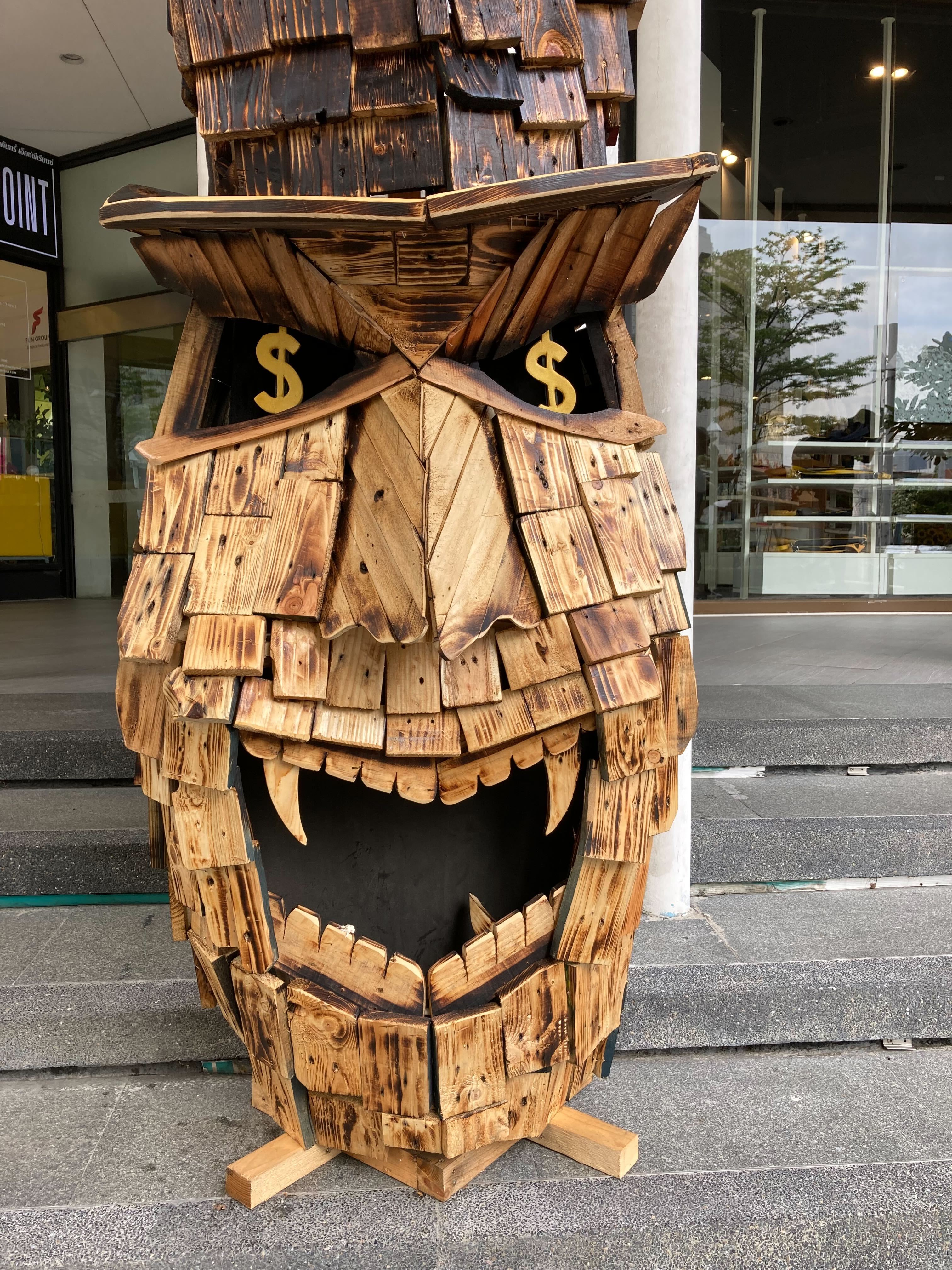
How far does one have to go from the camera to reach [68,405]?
686cm

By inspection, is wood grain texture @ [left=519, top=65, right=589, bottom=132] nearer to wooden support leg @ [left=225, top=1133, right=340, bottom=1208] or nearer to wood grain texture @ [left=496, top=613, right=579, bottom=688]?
wood grain texture @ [left=496, top=613, right=579, bottom=688]

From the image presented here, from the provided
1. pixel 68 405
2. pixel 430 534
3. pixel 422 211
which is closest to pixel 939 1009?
pixel 430 534

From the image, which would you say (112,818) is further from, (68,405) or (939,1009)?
(68,405)

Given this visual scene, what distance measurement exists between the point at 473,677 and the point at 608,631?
0.64 feet

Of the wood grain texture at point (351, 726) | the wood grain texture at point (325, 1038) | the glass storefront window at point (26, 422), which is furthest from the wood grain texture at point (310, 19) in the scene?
the glass storefront window at point (26, 422)

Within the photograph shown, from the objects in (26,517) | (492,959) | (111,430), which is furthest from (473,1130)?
(26,517)

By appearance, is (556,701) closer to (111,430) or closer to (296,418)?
(296,418)

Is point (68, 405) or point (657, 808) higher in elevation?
point (68, 405)

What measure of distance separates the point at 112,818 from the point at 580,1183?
1.56 m

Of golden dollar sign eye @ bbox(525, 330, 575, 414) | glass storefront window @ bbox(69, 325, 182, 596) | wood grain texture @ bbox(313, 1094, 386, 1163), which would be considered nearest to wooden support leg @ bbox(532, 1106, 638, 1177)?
wood grain texture @ bbox(313, 1094, 386, 1163)

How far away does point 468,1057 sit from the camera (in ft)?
4.17

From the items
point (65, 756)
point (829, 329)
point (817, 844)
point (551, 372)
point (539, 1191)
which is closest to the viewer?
point (551, 372)

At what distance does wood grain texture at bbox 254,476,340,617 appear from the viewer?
1.17m

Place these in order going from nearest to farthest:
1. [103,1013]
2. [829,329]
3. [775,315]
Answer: [103,1013] → [775,315] → [829,329]
